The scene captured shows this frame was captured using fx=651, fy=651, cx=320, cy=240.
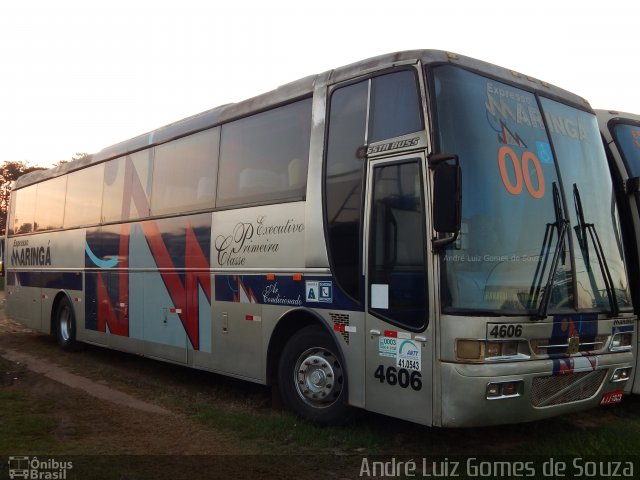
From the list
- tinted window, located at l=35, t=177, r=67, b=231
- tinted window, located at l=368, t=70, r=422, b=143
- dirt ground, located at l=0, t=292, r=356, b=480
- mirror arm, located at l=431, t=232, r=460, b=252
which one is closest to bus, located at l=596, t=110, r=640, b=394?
mirror arm, located at l=431, t=232, r=460, b=252

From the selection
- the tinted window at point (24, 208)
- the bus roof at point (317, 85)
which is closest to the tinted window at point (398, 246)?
the bus roof at point (317, 85)

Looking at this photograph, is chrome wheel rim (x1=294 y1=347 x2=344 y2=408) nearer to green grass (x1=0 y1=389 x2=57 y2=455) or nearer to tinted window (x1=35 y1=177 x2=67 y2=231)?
green grass (x1=0 y1=389 x2=57 y2=455)

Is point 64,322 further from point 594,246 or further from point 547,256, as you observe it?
→ point 594,246

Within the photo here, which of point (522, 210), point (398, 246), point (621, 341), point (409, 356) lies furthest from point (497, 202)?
point (621, 341)

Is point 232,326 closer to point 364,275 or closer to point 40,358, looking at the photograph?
point 364,275

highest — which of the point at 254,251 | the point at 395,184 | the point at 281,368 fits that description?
the point at 395,184

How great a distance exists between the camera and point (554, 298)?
18.3ft

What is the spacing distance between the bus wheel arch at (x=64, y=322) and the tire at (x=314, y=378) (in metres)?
6.68

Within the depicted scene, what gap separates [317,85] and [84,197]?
22.2ft

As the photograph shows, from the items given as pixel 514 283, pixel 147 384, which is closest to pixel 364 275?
pixel 514 283

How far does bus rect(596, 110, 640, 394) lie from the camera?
23.1ft

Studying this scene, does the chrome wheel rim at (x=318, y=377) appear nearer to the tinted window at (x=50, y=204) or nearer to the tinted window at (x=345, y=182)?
the tinted window at (x=345, y=182)

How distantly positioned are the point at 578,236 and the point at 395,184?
68.4 inches

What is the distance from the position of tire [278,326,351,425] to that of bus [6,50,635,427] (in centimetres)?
2
